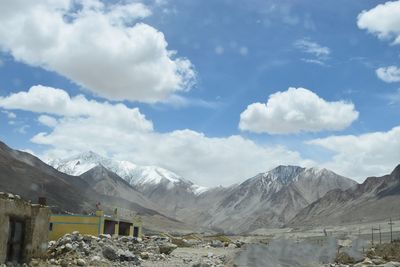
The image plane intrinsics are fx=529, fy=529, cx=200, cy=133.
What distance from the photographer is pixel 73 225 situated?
50594 millimetres

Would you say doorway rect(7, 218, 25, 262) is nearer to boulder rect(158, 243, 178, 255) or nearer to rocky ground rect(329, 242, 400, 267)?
boulder rect(158, 243, 178, 255)

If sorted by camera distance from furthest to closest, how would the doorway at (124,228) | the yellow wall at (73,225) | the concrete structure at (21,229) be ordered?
1. the doorway at (124,228)
2. the yellow wall at (73,225)
3. the concrete structure at (21,229)

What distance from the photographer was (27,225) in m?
26.2

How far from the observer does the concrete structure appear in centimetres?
2342

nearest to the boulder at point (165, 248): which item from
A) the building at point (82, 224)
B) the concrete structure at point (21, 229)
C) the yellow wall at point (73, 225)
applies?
the building at point (82, 224)

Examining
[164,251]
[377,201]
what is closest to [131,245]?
[164,251]

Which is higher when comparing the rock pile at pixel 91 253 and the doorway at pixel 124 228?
the doorway at pixel 124 228

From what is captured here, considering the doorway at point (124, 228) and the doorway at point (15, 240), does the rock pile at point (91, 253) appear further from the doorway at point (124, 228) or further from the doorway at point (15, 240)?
the doorway at point (124, 228)

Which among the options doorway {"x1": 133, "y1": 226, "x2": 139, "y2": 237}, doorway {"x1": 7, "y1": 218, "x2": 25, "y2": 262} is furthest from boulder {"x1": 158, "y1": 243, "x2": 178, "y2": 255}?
doorway {"x1": 133, "y1": 226, "x2": 139, "y2": 237}

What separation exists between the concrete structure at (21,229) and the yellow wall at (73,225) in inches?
860

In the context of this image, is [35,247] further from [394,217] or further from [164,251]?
[394,217]

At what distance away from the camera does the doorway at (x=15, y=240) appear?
2456cm

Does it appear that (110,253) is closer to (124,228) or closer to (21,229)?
(21,229)

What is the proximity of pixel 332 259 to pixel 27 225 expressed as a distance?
20.6m
